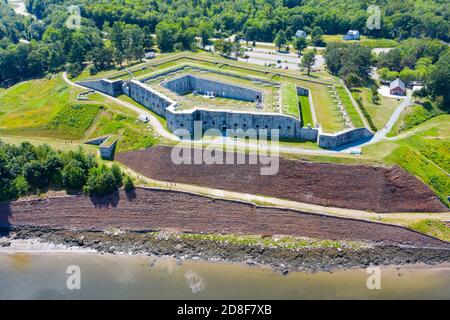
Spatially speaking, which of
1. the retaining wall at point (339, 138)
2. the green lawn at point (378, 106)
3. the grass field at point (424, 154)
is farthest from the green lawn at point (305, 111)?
the green lawn at point (378, 106)

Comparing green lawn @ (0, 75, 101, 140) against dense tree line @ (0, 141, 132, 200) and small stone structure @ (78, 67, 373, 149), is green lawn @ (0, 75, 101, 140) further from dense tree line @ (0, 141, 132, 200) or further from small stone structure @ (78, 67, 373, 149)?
dense tree line @ (0, 141, 132, 200)

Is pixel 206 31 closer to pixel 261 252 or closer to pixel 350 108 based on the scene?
pixel 350 108

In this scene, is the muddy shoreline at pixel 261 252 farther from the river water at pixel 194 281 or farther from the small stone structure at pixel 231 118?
the small stone structure at pixel 231 118

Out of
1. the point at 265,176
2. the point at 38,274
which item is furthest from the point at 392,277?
the point at 38,274

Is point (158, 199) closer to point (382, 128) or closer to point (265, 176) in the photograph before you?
point (265, 176)

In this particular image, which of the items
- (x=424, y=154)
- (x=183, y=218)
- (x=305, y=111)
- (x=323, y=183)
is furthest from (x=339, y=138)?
(x=183, y=218)

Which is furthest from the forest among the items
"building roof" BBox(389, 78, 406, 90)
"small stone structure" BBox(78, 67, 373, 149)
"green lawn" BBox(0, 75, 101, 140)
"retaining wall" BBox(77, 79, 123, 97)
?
"small stone structure" BBox(78, 67, 373, 149)
